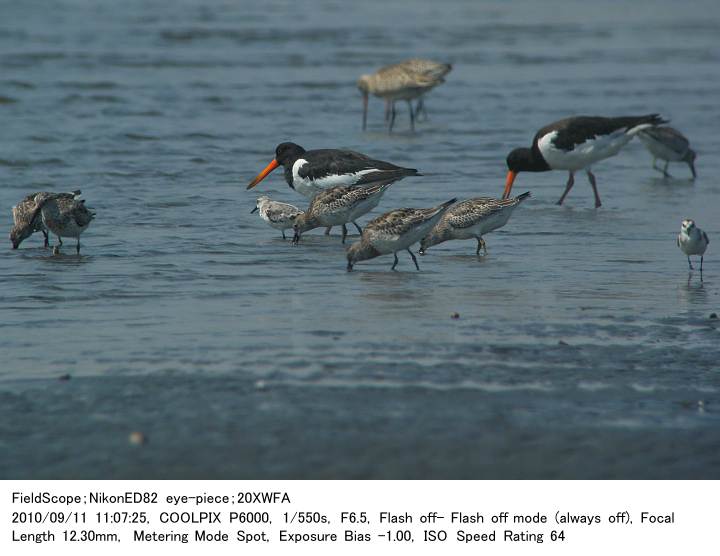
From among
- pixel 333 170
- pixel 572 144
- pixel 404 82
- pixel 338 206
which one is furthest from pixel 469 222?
pixel 404 82

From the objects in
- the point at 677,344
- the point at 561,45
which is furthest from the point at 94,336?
the point at 561,45

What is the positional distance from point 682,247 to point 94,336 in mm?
5262

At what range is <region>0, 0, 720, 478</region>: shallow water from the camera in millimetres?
7020

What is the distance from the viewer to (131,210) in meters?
15.2

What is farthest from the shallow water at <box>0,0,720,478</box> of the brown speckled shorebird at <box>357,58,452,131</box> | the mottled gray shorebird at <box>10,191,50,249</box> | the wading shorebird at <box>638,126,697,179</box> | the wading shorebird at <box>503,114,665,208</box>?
the brown speckled shorebird at <box>357,58,452,131</box>

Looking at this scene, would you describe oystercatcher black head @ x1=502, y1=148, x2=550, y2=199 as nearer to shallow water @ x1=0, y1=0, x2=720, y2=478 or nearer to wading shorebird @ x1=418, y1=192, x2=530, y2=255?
shallow water @ x1=0, y1=0, x2=720, y2=478

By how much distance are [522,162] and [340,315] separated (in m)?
7.55

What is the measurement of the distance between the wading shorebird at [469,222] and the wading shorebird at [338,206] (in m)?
0.93

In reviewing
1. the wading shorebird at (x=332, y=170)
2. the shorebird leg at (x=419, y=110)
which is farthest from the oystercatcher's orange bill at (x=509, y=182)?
the shorebird leg at (x=419, y=110)

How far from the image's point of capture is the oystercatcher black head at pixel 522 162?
55.1 feet

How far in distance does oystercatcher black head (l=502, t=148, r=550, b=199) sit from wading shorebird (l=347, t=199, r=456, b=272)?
194 inches

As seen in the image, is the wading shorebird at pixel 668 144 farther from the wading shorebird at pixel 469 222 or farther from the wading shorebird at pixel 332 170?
the wading shorebird at pixel 469 222

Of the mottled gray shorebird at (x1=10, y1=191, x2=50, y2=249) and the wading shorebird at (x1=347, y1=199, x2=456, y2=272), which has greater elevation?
the wading shorebird at (x1=347, y1=199, x2=456, y2=272)

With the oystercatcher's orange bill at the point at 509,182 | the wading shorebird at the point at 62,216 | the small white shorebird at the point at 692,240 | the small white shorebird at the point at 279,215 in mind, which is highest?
the small white shorebird at the point at 692,240
